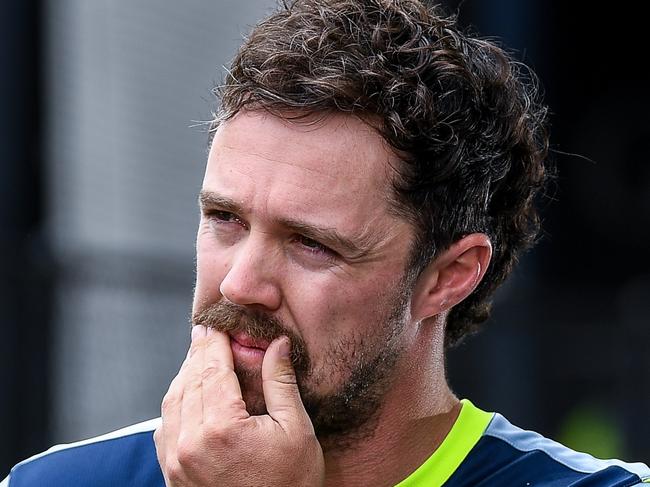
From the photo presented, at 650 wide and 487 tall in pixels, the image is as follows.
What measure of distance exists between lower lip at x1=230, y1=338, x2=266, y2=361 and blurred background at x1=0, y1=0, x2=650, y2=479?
3.29 m

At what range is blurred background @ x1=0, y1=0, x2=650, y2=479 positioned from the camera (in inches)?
272

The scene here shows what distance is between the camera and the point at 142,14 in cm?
878

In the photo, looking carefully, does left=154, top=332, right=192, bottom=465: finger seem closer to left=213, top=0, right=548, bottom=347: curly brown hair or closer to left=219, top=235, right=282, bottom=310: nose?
left=219, top=235, right=282, bottom=310: nose

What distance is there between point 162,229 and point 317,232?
18.2 ft

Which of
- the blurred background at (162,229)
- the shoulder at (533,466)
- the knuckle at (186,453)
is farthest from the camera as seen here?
the blurred background at (162,229)

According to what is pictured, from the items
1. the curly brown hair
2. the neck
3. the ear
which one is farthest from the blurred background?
the neck

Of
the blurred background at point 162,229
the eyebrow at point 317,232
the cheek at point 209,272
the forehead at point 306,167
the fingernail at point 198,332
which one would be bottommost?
the blurred background at point 162,229

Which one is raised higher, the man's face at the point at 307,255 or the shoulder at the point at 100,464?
the man's face at the point at 307,255

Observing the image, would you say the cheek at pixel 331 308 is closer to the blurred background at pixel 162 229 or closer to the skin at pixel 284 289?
the skin at pixel 284 289

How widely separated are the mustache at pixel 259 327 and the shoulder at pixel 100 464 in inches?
23.0

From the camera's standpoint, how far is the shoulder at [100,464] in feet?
11.7

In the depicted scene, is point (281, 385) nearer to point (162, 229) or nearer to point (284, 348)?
point (284, 348)

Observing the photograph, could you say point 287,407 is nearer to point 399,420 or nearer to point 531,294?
point 399,420

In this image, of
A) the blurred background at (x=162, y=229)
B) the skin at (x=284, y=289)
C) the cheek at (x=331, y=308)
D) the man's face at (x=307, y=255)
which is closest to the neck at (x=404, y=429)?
the skin at (x=284, y=289)
